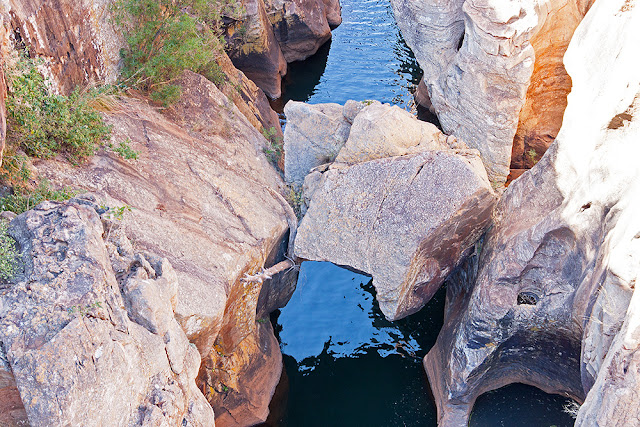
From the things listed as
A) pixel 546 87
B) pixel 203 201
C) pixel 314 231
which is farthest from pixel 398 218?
pixel 546 87

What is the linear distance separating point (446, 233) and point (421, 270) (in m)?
0.99

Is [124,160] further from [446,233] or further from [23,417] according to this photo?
[446,233]

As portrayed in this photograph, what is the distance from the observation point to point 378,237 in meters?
11.1

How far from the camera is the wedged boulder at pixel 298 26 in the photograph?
914 inches

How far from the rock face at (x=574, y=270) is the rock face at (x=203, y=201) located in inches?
173

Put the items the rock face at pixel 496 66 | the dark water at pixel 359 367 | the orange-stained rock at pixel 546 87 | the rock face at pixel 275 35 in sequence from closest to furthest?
the dark water at pixel 359 367
the rock face at pixel 496 66
the orange-stained rock at pixel 546 87
the rock face at pixel 275 35

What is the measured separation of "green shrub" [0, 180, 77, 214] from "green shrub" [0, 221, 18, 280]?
1.14 metres

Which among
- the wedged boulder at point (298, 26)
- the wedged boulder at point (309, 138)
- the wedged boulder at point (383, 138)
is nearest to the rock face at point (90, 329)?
the wedged boulder at point (383, 138)

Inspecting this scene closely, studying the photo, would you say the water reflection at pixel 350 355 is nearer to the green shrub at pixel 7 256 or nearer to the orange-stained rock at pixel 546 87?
the orange-stained rock at pixel 546 87

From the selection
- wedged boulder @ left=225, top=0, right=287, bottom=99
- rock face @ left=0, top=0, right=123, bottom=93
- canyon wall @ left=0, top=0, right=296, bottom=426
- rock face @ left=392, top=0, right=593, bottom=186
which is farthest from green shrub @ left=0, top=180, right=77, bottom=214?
wedged boulder @ left=225, top=0, right=287, bottom=99

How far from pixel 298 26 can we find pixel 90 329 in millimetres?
19316

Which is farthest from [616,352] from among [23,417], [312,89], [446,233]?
[312,89]

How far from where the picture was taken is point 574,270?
10.0 metres

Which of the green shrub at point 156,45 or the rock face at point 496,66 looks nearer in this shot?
the green shrub at point 156,45
